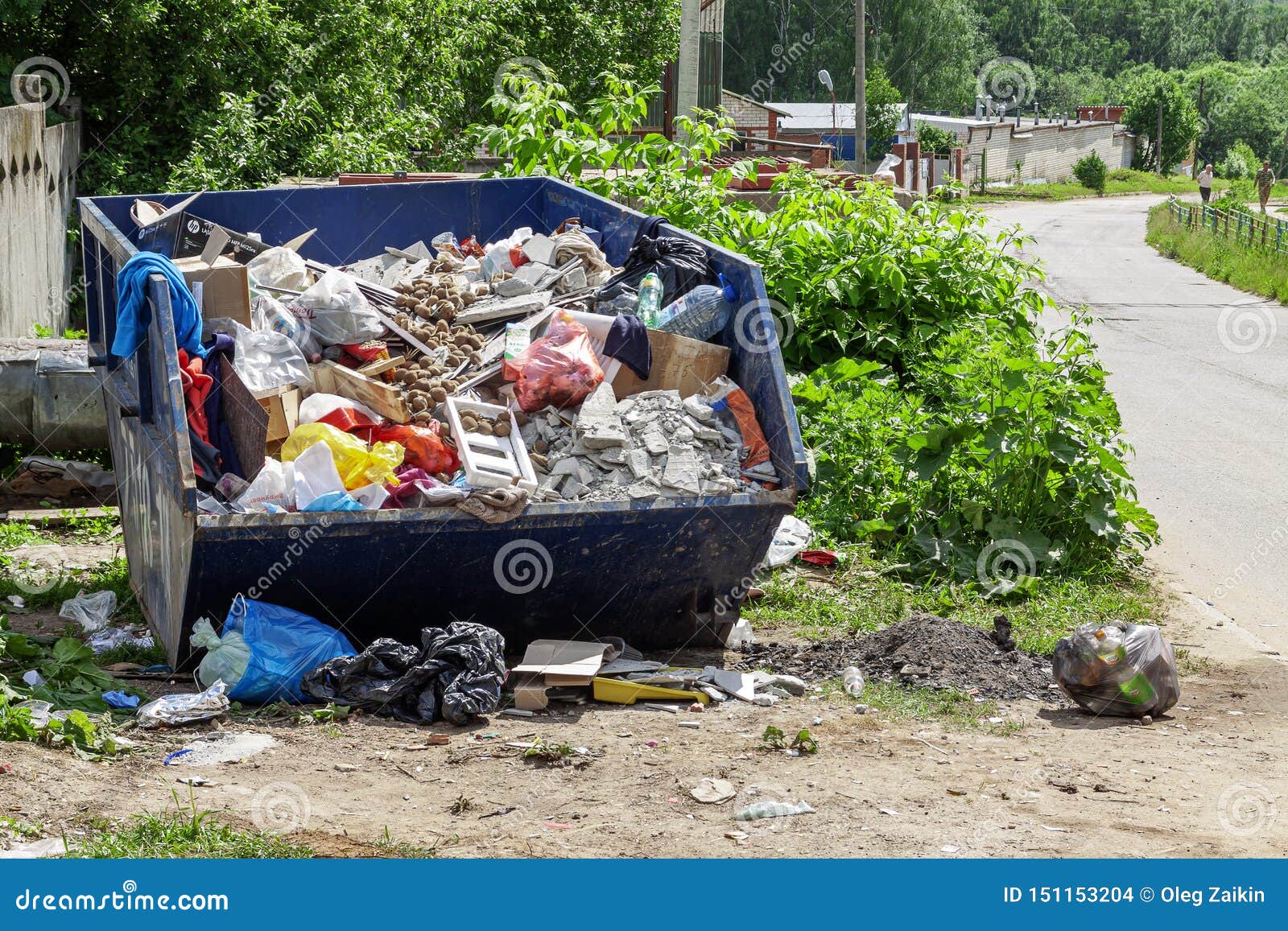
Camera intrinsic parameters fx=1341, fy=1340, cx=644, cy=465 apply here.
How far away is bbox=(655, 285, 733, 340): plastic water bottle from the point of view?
19.6 feet

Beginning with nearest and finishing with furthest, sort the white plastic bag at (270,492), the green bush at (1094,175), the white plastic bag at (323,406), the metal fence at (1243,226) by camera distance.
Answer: the white plastic bag at (270,492), the white plastic bag at (323,406), the metal fence at (1243,226), the green bush at (1094,175)

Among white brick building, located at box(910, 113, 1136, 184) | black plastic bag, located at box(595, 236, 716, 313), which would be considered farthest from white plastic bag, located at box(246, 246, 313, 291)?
white brick building, located at box(910, 113, 1136, 184)

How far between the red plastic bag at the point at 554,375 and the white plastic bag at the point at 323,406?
23.7 inches

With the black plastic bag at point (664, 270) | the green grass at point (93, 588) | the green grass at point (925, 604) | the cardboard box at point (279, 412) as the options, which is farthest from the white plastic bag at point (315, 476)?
the green grass at point (925, 604)

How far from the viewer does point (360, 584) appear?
5.09m

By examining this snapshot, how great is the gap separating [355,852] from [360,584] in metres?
1.59

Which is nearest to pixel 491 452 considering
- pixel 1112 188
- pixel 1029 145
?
pixel 1112 188

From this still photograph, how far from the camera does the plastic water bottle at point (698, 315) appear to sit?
5.96 meters

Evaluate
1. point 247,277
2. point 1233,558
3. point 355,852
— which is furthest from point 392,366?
point 1233,558

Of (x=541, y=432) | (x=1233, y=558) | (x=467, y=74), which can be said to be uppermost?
(x=467, y=74)

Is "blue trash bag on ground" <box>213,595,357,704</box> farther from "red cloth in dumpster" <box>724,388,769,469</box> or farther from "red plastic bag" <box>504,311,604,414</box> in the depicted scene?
"red cloth in dumpster" <box>724,388,769,469</box>

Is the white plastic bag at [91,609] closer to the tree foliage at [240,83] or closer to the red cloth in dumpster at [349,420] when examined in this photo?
the red cloth in dumpster at [349,420]

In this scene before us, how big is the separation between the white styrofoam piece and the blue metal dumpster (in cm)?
18

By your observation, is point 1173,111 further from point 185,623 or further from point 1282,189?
point 185,623
